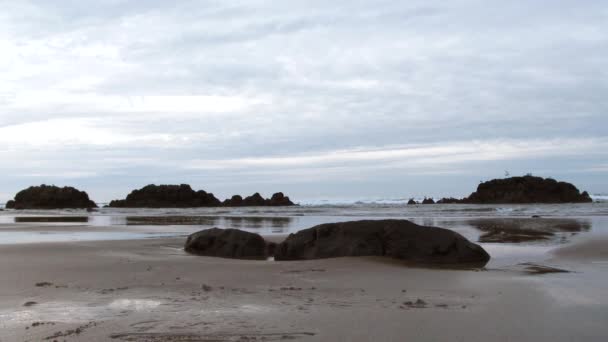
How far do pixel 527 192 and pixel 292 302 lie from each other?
4603 cm

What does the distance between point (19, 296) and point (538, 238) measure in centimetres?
1173

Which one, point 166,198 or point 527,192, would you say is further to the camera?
point 166,198

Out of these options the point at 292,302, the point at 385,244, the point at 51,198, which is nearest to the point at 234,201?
the point at 51,198

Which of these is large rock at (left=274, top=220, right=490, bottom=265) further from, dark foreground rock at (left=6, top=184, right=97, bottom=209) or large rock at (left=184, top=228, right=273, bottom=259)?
dark foreground rock at (left=6, top=184, right=97, bottom=209)

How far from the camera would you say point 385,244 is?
9.40 metres

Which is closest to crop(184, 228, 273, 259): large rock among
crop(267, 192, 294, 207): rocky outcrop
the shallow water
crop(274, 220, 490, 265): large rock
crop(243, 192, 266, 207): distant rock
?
crop(274, 220, 490, 265): large rock

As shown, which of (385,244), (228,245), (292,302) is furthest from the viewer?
(228,245)

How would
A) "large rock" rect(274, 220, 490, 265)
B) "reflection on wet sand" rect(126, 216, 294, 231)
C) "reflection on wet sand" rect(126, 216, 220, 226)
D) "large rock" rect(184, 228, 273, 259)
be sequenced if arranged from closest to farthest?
1. "large rock" rect(274, 220, 490, 265)
2. "large rock" rect(184, 228, 273, 259)
3. "reflection on wet sand" rect(126, 216, 294, 231)
4. "reflection on wet sand" rect(126, 216, 220, 226)

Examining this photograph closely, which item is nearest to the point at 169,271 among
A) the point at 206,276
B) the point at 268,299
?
the point at 206,276

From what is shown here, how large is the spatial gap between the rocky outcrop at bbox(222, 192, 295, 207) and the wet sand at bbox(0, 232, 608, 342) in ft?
145

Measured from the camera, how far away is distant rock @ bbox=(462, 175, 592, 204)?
46.2 m

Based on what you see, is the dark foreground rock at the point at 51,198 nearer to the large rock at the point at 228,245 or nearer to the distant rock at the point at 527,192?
the distant rock at the point at 527,192

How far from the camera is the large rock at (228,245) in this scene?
10.4m

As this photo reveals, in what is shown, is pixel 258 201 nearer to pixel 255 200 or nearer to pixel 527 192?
pixel 255 200
